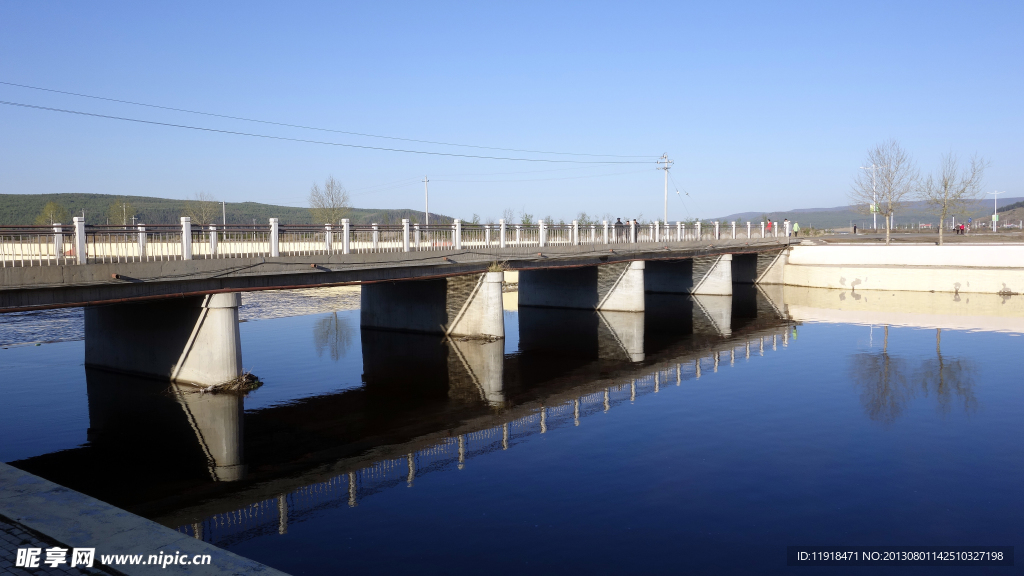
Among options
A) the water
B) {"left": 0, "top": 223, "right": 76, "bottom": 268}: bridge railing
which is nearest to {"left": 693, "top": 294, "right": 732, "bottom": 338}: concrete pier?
the water

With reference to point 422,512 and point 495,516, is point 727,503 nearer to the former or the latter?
point 495,516

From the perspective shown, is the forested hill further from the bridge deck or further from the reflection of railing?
the reflection of railing

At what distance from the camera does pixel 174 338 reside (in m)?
24.2

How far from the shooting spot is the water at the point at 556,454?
494 inches

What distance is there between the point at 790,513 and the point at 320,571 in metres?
8.61

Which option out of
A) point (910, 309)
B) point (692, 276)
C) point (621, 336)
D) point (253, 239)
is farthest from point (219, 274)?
point (692, 276)

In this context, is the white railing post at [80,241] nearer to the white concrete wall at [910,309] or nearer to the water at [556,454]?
the water at [556,454]

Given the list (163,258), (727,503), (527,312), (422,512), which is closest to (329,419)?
(163,258)

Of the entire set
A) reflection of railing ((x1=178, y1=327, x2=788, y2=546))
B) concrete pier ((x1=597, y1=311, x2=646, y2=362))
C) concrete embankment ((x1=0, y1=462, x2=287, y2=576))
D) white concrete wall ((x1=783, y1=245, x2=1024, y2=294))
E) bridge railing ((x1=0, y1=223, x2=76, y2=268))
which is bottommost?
reflection of railing ((x1=178, y1=327, x2=788, y2=546))

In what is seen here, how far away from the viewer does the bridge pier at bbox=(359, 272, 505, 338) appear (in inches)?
1334

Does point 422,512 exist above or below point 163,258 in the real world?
below

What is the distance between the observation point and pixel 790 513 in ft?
44.5

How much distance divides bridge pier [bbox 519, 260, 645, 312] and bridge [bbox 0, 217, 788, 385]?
0.09m

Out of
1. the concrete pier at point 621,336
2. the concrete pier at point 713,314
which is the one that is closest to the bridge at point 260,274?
the concrete pier at point 621,336
